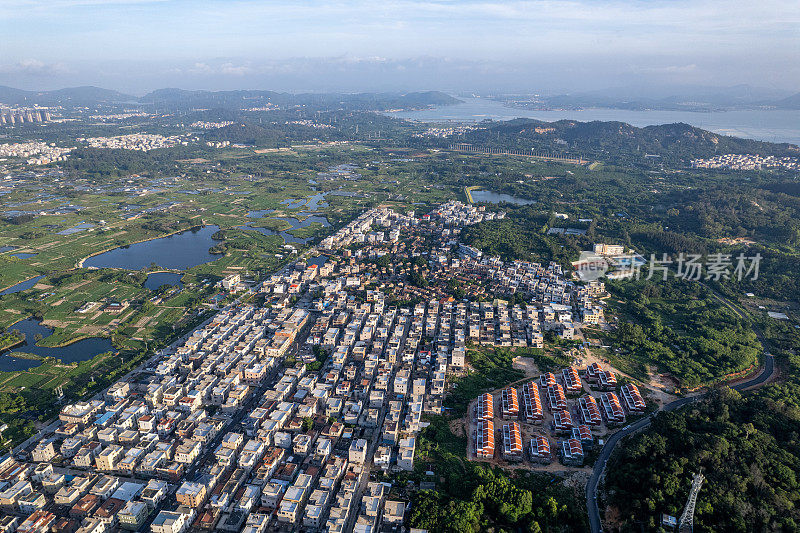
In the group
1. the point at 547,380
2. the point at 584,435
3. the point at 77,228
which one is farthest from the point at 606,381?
the point at 77,228

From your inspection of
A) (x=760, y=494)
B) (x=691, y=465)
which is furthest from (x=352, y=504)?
(x=760, y=494)

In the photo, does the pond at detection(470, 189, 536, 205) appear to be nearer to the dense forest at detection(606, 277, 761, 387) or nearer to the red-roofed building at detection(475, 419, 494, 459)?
the dense forest at detection(606, 277, 761, 387)

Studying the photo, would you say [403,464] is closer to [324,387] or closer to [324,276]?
[324,387]

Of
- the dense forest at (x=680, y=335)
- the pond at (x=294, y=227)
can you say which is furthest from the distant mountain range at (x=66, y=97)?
the dense forest at (x=680, y=335)

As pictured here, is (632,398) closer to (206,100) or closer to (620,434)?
(620,434)

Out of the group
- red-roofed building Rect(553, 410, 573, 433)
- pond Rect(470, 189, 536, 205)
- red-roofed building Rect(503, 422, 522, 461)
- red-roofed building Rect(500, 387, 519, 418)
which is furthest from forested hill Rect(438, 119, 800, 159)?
red-roofed building Rect(503, 422, 522, 461)

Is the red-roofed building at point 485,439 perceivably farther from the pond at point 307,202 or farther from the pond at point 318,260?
the pond at point 307,202

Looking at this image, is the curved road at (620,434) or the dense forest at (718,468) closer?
the dense forest at (718,468)
